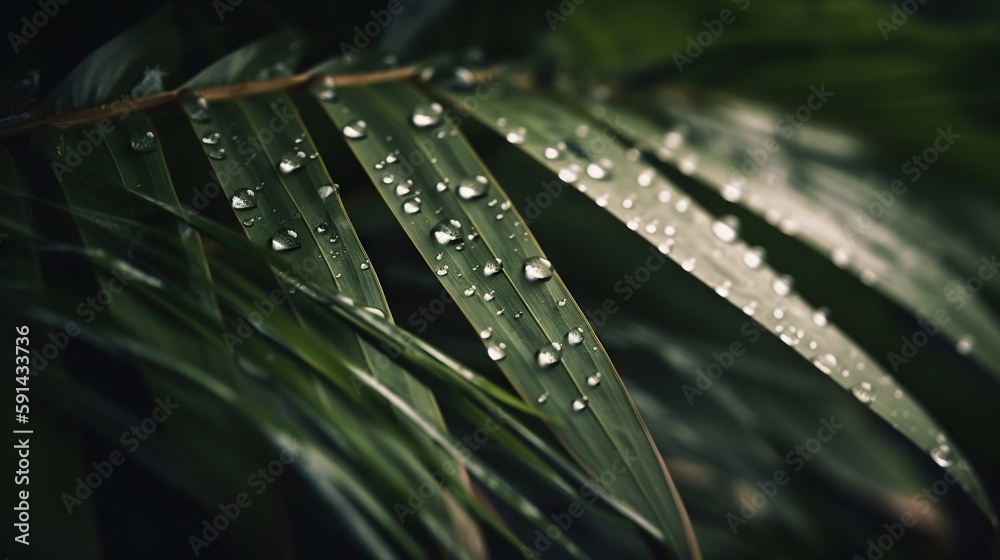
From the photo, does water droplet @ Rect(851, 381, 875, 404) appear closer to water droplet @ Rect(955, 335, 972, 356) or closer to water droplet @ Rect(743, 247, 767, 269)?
water droplet @ Rect(743, 247, 767, 269)

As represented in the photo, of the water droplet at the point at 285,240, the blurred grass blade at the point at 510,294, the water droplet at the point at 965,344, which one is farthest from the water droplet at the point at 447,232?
the water droplet at the point at 965,344

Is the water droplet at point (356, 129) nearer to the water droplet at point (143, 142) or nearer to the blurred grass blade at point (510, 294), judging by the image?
the blurred grass blade at point (510, 294)

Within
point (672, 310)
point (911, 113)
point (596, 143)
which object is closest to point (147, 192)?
point (596, 143)

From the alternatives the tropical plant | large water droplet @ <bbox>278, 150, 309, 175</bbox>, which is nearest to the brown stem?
the tropical plant

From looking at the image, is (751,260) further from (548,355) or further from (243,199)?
(243,199)

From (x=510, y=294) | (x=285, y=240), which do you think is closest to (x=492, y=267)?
(x=510, y=294)

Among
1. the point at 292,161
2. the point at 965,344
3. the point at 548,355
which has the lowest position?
the point at 965,344
